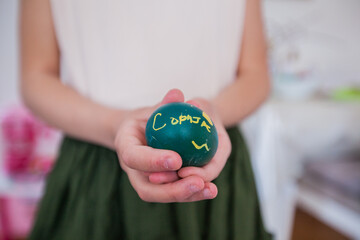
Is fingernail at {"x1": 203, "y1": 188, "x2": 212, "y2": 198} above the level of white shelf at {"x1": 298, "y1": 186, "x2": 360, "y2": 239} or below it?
above

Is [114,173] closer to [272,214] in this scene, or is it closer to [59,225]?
[59,225]

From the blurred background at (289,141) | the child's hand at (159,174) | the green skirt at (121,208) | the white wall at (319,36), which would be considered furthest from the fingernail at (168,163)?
the white wall at (319,36)

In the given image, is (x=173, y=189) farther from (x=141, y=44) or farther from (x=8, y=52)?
(x=8, y=52)

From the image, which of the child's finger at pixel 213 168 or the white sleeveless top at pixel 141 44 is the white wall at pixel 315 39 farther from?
the child's finger at pixel 213 168

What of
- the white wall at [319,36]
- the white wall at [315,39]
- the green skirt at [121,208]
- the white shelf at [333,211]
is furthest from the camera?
the white wall at [319,36]

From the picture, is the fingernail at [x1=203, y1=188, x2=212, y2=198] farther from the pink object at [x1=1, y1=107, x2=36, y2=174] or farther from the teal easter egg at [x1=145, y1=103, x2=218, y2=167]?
the pink object at [x1=1, y1=107, x2=36, y2=174]

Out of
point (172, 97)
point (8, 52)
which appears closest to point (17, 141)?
point (8, 52)

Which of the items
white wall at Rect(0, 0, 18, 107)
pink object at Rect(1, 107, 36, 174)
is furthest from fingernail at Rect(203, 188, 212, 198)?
white wall at Rect(0, 0, 18, 107)

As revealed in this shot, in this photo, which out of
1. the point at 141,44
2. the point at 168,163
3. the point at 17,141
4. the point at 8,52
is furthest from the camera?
the point at 8,52
